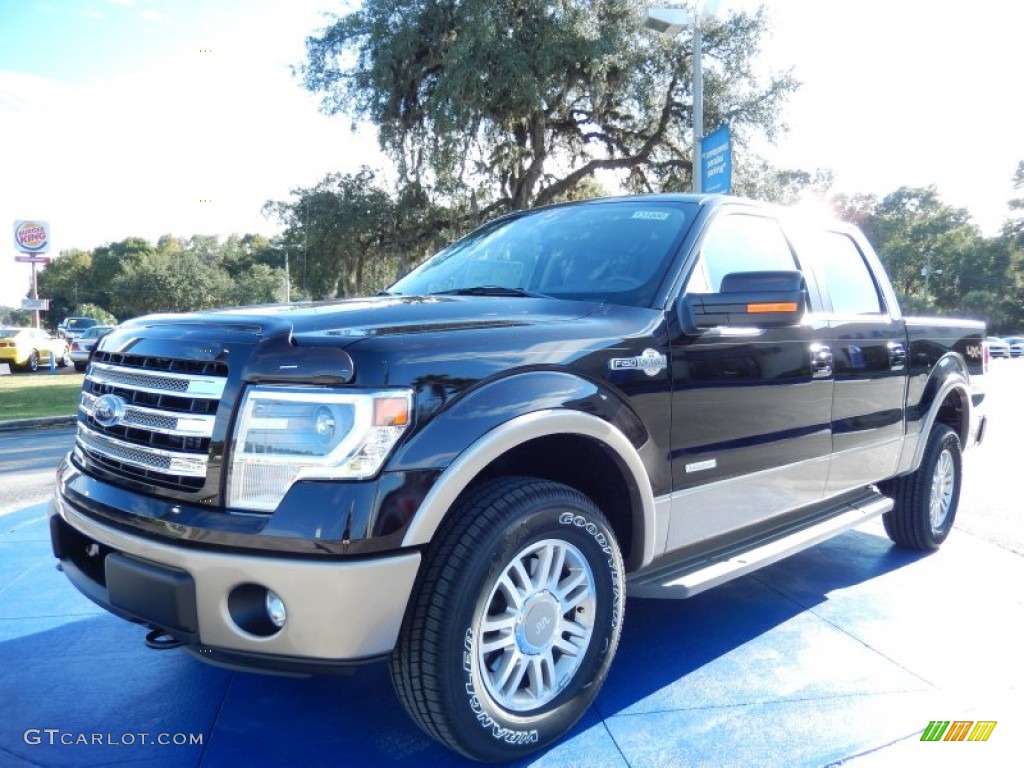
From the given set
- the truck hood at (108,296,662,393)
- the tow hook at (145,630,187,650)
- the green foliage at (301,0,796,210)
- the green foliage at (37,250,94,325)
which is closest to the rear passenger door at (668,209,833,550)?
the truck hood at (108,296,662,393)

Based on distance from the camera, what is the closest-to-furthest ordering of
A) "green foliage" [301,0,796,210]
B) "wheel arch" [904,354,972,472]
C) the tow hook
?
the tow hook
"wheel arch" [904,354,972,472]
"green foliage" [301,0,796,210]

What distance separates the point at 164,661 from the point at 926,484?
4.27 metres

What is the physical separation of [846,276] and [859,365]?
0.62 meters

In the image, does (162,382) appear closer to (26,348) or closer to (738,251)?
(738,251)

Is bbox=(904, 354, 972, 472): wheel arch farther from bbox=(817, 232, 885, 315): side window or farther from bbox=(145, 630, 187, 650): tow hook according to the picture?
bbox=(145, 630, 187, 650): tow hook

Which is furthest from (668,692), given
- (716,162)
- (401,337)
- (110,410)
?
(716,162)

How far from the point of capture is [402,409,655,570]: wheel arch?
85.5 inches

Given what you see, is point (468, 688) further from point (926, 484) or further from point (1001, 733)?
point (926, 484)

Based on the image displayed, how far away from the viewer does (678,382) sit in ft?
9.52

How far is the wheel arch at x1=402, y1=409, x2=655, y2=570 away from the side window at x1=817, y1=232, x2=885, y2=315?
1.85 meters

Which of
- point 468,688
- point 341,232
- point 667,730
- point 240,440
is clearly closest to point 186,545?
point 240,440

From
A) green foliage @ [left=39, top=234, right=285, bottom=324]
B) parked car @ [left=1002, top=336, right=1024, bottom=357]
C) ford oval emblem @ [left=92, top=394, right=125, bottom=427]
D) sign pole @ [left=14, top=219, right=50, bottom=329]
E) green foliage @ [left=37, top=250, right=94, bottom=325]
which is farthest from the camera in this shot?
green foliage @ [left=37, top=250, right=94, bottom=325]

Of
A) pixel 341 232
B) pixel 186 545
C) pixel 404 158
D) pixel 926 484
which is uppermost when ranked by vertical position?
pixel 404 158

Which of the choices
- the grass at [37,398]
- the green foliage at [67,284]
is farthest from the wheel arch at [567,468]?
the green foliage at [67,284]
